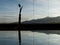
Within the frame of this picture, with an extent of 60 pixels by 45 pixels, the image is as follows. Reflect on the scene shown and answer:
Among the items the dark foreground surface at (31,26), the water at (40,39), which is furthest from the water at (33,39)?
the dark foreground surface at (31,26)

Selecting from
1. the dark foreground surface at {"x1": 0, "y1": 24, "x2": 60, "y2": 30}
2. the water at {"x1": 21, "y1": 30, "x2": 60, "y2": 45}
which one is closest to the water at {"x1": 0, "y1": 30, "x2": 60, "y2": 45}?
the water at {"x1": 21, "y1": 30, "x2": 60, "y2": 45}

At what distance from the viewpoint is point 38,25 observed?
992 cm

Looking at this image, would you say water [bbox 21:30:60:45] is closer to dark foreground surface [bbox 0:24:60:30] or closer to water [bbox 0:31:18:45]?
water [bbox 0:31:18:45]

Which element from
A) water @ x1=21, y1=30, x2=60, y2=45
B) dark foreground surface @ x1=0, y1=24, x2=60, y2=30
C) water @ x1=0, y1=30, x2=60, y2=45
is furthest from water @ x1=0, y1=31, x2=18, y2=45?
dark foreground surface @ x1=0, y1=24, x2=60, y2=30

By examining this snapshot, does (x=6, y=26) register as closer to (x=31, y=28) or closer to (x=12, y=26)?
(x=12, y=26)

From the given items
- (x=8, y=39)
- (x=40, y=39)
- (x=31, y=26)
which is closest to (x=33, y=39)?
(x=40, y=39)

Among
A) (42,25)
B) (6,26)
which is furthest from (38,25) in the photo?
(6,26)

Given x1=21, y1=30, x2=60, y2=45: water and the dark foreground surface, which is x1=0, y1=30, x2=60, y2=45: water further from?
the dark foreground surface

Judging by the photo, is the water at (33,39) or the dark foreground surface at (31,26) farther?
the dark foreground surface at (31,26)

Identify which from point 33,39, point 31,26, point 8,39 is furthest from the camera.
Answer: point 31,26

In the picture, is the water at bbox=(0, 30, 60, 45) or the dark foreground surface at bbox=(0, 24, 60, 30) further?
the dark foreground surface at bbox=(0, 24, 60, 30)

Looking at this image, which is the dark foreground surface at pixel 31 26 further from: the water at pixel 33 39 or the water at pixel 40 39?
the water at pixel 40 39

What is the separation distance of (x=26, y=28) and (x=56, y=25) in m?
1.54

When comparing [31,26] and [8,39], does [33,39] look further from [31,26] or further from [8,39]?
Answer: [31,26]
